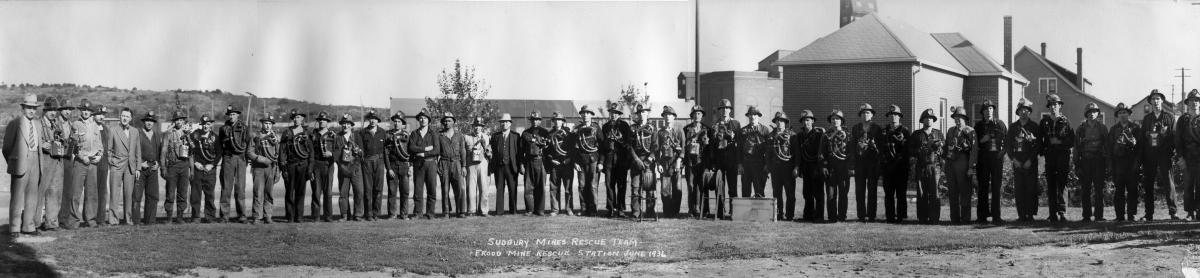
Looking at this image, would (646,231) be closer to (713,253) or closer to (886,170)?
(713,253)

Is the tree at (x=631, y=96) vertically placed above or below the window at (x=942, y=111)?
below

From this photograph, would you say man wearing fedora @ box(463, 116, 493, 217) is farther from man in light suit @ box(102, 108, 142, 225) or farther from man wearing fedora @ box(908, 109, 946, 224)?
man wearing fedora @ box(908, 109, 946, 224)

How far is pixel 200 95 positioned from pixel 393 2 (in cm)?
379

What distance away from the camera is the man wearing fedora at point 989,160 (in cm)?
1207

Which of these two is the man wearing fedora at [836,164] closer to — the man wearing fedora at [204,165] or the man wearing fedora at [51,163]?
the man wearing fedora at [204,165]

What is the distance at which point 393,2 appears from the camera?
11938 mm

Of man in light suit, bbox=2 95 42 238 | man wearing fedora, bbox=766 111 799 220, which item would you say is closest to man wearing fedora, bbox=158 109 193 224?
man in light suit, bbox=2 95 42 238

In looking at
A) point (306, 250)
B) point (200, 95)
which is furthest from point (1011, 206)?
point (200, 95)

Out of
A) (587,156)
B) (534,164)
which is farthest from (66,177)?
(587,156)

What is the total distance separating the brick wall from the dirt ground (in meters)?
23.8

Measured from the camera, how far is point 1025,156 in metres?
12.1

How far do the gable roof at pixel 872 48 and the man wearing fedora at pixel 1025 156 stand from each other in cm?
2157

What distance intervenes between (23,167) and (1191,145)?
48.3ft

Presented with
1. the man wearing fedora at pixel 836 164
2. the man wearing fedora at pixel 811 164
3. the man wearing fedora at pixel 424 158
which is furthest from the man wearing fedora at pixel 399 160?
the man wearing fedora at pixel 836 164
